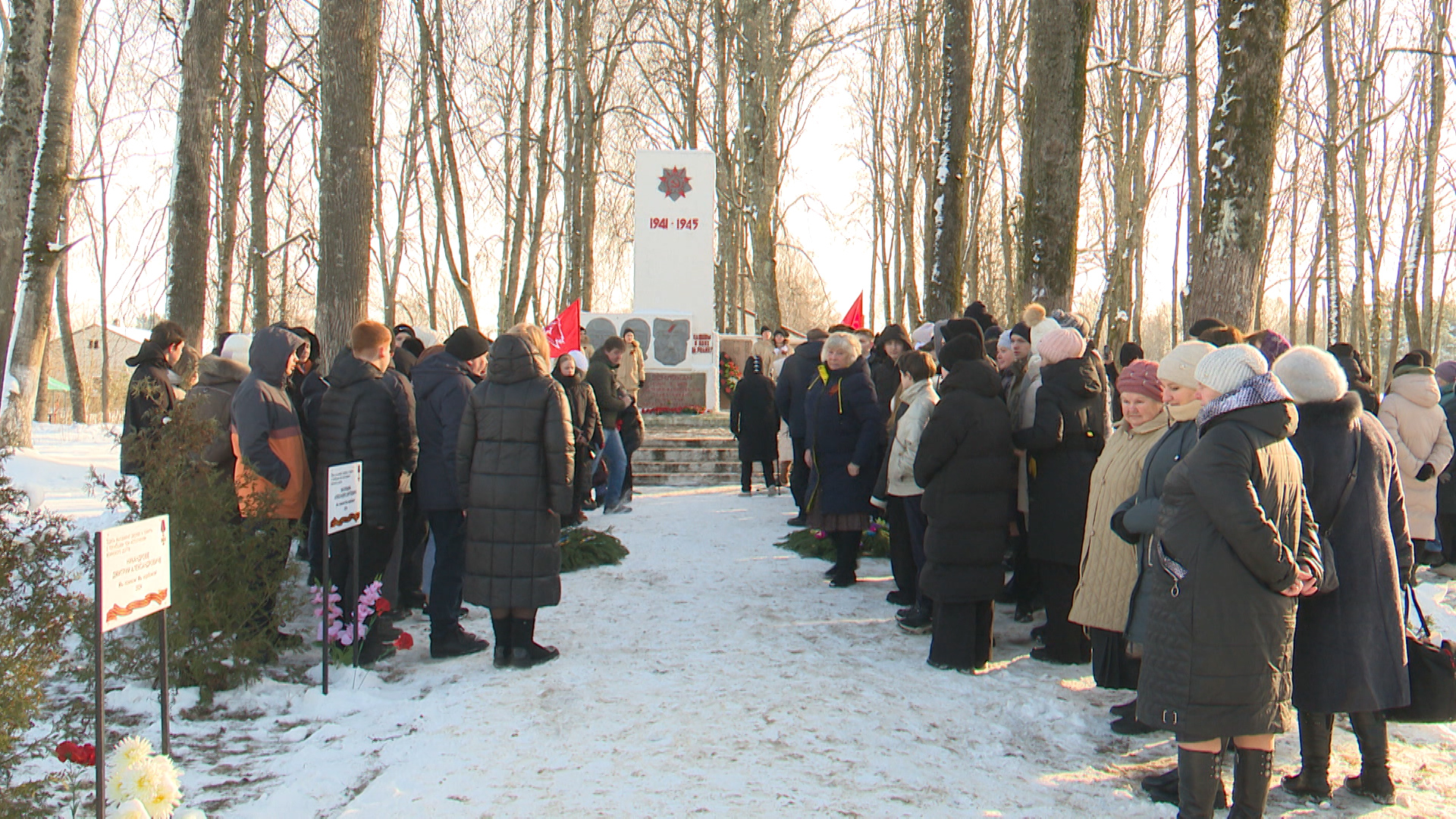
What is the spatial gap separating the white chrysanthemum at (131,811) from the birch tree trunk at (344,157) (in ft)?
16.5

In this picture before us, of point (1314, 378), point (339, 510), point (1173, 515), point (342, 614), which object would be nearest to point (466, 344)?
point (339, 510)

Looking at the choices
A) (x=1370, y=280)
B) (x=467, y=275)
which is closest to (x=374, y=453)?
(x=467, y=275)

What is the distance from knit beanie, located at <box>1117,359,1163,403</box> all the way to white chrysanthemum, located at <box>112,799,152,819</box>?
3850mm

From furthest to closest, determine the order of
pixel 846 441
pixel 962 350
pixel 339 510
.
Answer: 1. pixel 846 441
2. pixel 962 350
3. pixel 339 510

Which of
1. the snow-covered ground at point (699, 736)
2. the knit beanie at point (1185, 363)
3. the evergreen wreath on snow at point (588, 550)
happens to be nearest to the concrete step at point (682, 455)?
the evergreen wreath on snow at point (588, 550)

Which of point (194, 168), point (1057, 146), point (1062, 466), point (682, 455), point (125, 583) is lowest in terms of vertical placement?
point (682, 455)

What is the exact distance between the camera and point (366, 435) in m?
5.16

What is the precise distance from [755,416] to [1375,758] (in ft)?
23.9

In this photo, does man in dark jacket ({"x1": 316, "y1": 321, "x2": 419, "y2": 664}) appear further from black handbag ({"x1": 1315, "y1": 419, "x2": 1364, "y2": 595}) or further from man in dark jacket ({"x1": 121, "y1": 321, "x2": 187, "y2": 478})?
black handbag ({"x1": 1315, "y1": 419, "x2": 1364, "y2": 595})

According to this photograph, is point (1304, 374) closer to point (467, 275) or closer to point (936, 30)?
point (467, 275)

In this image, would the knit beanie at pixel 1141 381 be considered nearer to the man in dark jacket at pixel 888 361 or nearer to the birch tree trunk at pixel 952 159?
the man in dark jacket at pixel 888 361

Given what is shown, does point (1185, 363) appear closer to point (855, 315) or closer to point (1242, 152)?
point (1242, 152)

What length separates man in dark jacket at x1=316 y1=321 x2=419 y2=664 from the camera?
5.17 m

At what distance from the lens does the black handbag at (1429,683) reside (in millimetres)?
3533
